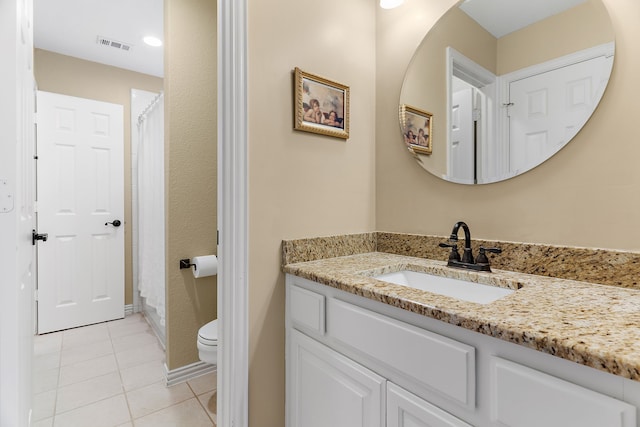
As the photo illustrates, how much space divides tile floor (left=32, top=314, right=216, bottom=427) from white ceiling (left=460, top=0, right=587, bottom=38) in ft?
Answer: 7.52

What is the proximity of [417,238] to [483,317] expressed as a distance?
2.67ft

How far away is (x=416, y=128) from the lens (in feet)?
4.93

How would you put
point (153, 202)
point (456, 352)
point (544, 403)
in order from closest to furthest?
point (544, 403) → point (456, 352) → point (153, 202)

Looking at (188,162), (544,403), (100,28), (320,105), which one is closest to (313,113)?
(320,105)

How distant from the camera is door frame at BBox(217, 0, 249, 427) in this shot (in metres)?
1.22

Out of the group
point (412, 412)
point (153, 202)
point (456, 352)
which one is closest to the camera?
point (456, 352)

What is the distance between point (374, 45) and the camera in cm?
168

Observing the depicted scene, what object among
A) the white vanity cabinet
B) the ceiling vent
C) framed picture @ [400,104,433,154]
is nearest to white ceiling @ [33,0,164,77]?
the ceiling vent

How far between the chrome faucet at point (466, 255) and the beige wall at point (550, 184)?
112mm

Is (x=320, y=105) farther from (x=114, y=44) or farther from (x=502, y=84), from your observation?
(x=114, y=44)

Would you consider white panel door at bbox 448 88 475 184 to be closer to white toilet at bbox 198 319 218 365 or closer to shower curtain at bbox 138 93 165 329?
white toilet at bbox 198 319 218 365

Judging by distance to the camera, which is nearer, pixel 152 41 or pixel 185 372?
pixel 185 372

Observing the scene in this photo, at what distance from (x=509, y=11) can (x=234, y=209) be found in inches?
52.4

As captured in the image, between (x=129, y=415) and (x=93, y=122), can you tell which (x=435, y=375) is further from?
(x=93, y=122)
